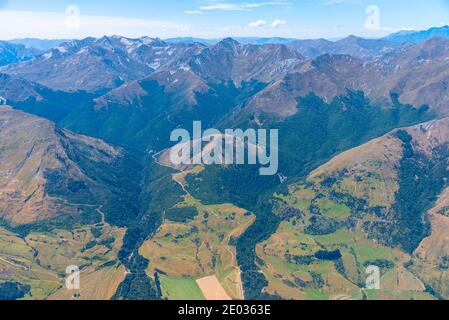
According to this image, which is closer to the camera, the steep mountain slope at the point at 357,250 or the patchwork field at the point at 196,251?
the steep mountain slope at the point at 357,250

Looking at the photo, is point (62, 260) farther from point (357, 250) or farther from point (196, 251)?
point (357, 250)

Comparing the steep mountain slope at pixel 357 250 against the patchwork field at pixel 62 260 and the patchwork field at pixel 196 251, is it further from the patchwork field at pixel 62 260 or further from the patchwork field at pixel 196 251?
the patchwork field at pixel 62 260

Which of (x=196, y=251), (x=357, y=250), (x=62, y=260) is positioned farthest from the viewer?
(x=62, y=260)

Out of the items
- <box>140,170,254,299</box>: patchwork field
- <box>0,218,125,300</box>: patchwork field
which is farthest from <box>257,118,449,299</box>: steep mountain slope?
<box>0,218,125,300</box>: patchwork field

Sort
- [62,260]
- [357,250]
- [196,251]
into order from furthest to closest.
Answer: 1. [62,260]
2. [196,251]
3. [357,250]

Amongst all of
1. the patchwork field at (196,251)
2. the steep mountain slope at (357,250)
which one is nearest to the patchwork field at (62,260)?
the patchwork field at (196,251)

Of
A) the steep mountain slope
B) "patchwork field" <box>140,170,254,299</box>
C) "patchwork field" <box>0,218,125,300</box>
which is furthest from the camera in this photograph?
"patchwork field" <box>0,218,125,300</box>

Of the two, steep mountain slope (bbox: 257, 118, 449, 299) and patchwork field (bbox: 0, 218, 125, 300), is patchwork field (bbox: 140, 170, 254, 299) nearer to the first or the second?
steep mountain slope (bbox: 257, 118, 449, 299)

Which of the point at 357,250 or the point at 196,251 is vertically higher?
the point at 357,250

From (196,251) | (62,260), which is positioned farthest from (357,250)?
(62,260)

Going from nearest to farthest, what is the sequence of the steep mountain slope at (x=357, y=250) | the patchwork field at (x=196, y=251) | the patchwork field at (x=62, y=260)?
the steep mountain slope at (x=357, y=250) → the patchwork field at (x=196, y=251) → the patchwork field at (x=62, y=260)
